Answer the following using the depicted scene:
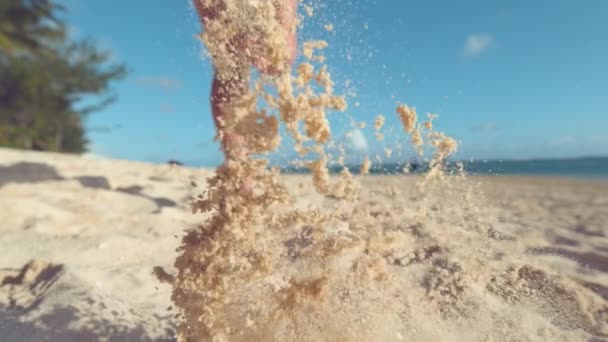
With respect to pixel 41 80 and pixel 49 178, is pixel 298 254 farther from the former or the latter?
pixel 41 80

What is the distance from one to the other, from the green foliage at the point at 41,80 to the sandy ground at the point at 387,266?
10.5 m

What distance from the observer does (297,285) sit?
1491 millimetres

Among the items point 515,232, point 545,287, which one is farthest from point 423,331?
point 515,232

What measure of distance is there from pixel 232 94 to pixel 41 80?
1467 centimetres

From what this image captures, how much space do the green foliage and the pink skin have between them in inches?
481

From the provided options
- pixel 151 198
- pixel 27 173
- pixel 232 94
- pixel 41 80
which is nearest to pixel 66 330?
pixel 232 94

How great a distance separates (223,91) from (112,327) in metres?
0.98

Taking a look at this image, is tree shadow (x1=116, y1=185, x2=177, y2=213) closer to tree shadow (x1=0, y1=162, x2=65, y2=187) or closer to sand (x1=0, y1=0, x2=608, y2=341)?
tree shadow (x1=0, y1=162, x2=65, y2=187)

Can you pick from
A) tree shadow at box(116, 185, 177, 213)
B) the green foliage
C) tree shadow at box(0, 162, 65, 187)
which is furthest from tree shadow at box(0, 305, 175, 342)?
the green foliage

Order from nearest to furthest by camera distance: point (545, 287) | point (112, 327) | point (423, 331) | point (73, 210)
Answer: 1. point (423, 331)
2. point (112, 327)
3. point (545, 287)
4. point (73, 210)

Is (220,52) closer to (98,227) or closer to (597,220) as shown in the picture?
(98,227)

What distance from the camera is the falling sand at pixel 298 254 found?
4.63 ft

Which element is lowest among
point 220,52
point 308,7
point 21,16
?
point 220,52

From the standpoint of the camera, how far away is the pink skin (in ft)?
4.65
